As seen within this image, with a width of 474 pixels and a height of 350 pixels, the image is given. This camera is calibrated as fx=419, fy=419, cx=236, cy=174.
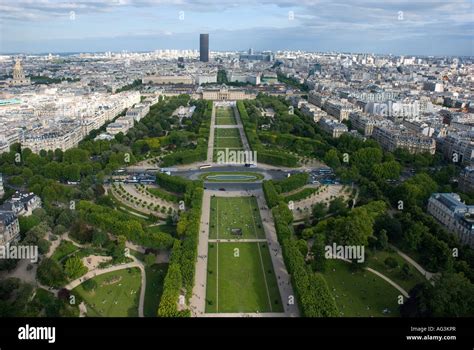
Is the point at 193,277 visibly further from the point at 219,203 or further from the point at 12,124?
the point at 12,124

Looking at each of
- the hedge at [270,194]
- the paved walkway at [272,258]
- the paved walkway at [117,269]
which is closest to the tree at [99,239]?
the paved walkway at [117,269]

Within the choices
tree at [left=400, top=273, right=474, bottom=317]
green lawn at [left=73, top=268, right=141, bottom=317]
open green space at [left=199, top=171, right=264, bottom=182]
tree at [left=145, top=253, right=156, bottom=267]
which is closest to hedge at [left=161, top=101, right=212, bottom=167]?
open green space at [left=199, top=171, right=264, bottom=182]

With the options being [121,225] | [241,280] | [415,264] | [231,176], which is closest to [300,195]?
[231,176]

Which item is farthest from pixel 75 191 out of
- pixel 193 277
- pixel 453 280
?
pixel 453 280

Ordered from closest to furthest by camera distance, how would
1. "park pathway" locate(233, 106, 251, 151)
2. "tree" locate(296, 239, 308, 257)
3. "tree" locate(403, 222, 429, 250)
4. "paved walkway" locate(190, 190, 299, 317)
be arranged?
"paved walkway" locate(190, 190, 299, 317), "tree" locate(296, 239, 308, 257), "tree" locate(403, 222, 429, 250), "park pathway" locate(233, 106, 251, 151)

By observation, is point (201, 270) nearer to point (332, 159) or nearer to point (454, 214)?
point (454, 214)

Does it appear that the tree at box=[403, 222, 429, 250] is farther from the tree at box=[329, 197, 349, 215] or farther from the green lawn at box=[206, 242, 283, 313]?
the green lawn at box=[206, 242, 283, 313]

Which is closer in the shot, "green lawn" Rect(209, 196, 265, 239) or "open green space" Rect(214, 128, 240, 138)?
"green lawn" Rect(209, 196, 265, 239)

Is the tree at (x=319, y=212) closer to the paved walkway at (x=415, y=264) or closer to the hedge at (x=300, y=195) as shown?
the hedge at (x=300, y=195)
